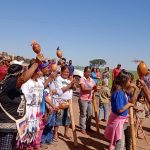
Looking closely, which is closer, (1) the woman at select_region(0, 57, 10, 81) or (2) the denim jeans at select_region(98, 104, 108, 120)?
(1) the woman at select_region(0, 57, 10, 81)

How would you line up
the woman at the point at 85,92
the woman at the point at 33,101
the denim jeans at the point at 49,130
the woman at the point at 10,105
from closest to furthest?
the woman at the point at 10,105
the woman at the point at 33,101
the denim jeans at the point at 49,130
the woman at the point at 85,92

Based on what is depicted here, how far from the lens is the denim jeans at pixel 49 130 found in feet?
25.5

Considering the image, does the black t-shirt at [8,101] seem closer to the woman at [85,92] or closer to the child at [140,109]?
the woman at [85,92]

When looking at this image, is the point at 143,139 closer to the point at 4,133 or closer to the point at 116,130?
the point at 116,130

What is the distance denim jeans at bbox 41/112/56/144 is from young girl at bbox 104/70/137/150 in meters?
1.75

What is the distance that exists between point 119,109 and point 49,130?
7.59ft

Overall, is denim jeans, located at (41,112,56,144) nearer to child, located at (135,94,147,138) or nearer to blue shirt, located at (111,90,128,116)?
blue shirt, located at (111,90,128,116)

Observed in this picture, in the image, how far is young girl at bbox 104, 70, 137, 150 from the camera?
6.20 meters

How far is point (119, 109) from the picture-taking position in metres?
6.18

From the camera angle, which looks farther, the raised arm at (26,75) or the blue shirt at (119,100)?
the blue shirt at (119,100)

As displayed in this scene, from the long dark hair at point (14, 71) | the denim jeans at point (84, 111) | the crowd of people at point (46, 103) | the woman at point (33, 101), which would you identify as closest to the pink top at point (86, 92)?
the crowd of people at point (46, 103)

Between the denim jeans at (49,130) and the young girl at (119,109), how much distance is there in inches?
68.7

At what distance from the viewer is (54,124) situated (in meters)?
7.95

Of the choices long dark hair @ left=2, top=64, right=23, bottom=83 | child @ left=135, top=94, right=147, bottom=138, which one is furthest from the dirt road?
long dark hair @ left=2, top=64, right=23, bottom=83
